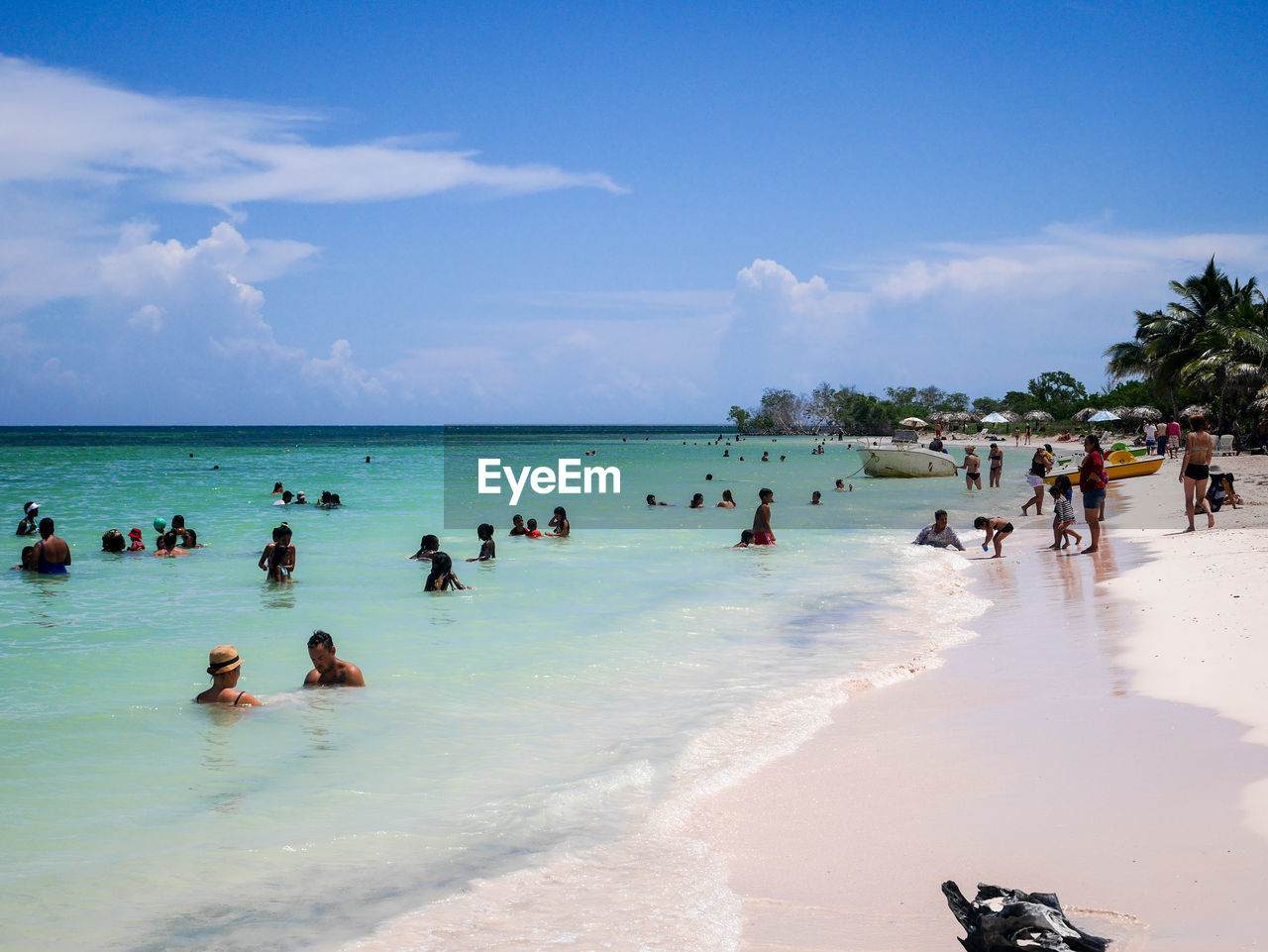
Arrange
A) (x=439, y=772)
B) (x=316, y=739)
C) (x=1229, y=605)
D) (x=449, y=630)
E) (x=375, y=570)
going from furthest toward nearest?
(x=375, y=570), (x=449, y=630), (x=1229, y=605), (x=316, y=739), (x=439, y=772)

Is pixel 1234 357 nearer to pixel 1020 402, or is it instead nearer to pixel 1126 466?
pixel 1126 466

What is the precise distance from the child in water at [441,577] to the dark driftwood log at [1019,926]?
11.4m

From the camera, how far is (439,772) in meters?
6.57

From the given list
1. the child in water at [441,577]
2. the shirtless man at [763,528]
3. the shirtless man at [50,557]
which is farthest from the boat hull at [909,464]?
the shirtless man at [50,557]

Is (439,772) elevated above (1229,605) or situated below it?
below

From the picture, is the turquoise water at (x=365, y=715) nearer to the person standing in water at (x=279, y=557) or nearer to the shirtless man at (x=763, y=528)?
the person standing in water at (x=279, y=557)

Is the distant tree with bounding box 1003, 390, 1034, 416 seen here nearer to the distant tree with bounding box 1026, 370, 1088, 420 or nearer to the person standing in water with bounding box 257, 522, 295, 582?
the distant tree with bounding box 1026, 370, 1088, 420

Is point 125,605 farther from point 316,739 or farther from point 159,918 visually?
point 159,918

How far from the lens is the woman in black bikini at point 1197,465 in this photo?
16028 mm

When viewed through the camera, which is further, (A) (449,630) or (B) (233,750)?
(A) (449,630)

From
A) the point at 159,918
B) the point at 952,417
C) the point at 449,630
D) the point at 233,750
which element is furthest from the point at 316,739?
the point at 952,417

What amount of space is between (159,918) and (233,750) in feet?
8.20

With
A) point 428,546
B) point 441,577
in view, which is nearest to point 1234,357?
point 428,546

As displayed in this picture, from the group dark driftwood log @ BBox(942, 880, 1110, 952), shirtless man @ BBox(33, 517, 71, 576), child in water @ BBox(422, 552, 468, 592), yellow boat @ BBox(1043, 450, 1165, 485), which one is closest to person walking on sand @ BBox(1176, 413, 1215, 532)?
child in water @ BBox(422, 552, 468, 592)
